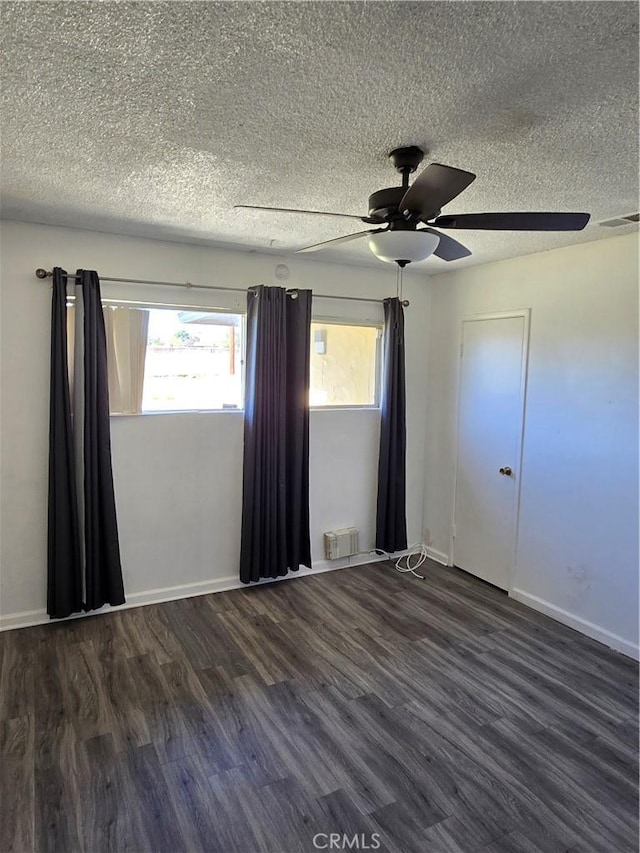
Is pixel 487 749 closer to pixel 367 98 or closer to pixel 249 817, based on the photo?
pixel 249 817

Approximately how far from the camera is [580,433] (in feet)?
11.4

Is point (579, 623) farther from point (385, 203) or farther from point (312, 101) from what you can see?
point (312, 101)

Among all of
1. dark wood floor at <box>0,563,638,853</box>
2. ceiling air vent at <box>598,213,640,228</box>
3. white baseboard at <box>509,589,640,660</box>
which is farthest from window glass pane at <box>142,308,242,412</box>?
white baseboard at <box>509,589,640,660</box>

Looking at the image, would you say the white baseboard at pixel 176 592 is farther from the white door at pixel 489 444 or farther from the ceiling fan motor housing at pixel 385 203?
the ceiling fan motor housing at pixel 385 203

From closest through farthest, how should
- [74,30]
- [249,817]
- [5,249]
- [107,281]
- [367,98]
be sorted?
[74,30], [367,98], [249,817], [5,249], [107,281]

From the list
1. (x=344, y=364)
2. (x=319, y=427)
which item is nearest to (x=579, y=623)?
(x=319, y=427)

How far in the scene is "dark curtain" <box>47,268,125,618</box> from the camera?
324cm

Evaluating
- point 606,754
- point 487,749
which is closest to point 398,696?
point 487,749

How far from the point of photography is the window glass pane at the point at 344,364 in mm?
4320

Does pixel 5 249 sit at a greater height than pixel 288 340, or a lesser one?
greater

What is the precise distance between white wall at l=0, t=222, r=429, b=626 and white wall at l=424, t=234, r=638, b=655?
1182 mm

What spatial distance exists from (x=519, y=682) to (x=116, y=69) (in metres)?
3.31

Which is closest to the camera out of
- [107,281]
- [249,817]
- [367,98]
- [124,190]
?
[367,98]

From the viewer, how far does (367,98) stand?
1642 mm
